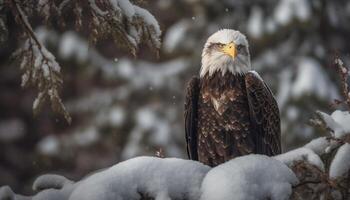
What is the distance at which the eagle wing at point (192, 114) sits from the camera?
237 inches

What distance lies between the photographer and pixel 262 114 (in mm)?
5793

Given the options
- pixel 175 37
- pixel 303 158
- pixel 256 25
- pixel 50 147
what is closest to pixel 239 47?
pixel 303 158

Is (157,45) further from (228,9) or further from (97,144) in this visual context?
(97,144)

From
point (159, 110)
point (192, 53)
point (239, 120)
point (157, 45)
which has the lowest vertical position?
point (159, 110)

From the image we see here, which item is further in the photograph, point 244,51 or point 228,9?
point 228,9

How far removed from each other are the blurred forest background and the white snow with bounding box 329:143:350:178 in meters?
9.09

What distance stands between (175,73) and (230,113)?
919 centimetres

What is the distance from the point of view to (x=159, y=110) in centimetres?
1504

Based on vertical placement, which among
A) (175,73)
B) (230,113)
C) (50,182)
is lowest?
(175,73)

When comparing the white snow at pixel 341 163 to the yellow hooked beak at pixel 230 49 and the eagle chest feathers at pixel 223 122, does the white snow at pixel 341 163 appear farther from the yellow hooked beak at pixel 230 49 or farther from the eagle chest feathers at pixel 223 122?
the yellow hooked beak at pixel 230 49

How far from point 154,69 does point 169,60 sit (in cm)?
42

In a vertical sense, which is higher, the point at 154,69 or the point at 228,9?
the point at 228,9

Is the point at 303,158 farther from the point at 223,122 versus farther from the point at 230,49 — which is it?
the point at 230,49

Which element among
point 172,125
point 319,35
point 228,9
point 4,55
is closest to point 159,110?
point 172,125
